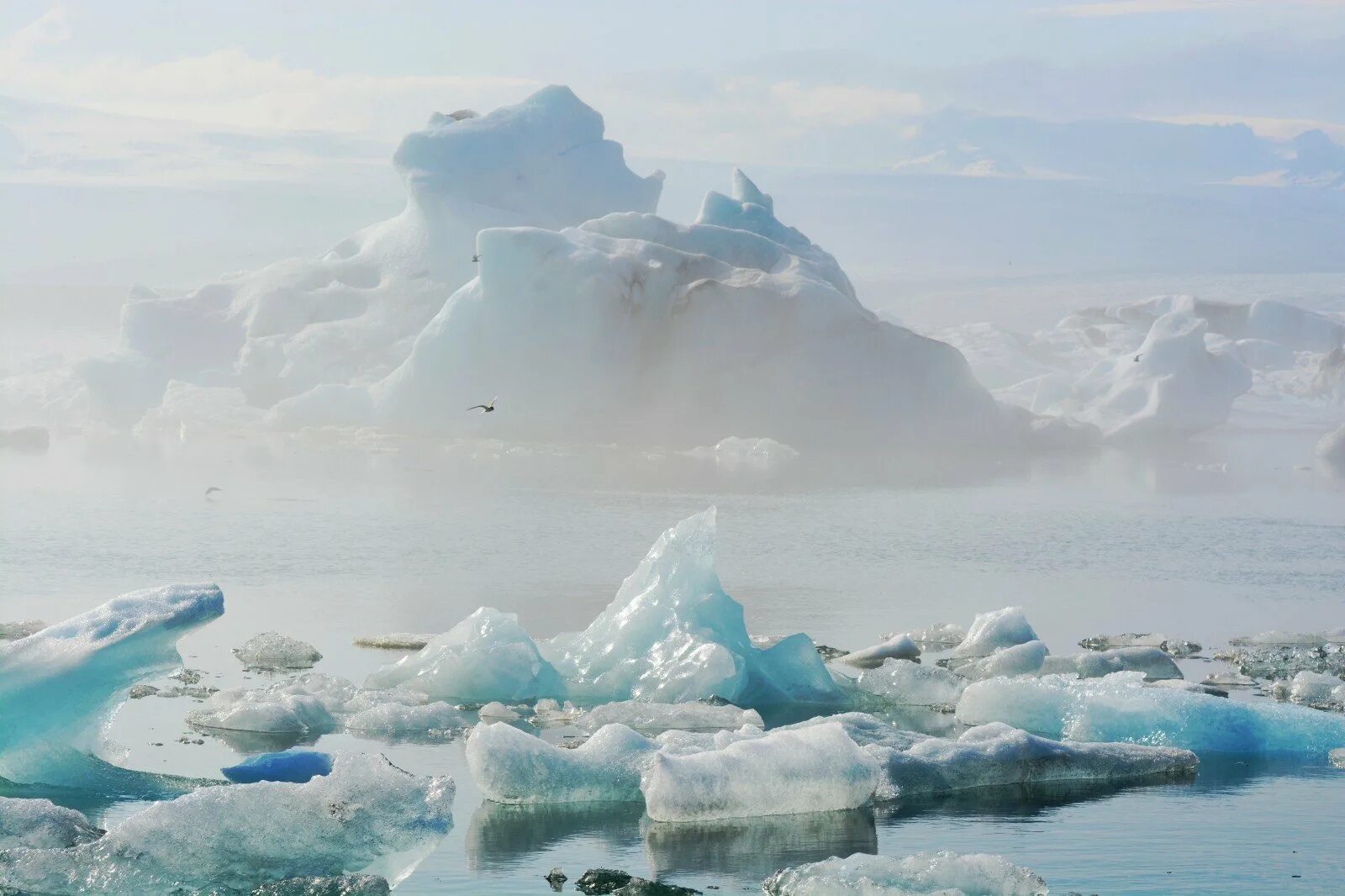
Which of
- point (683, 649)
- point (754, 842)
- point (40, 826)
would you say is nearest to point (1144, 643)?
point (683, 649)

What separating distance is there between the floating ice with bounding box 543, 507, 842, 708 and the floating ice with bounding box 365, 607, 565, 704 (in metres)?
0.31

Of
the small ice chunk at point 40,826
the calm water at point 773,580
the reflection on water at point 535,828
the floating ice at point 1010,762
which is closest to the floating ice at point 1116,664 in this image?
the calm water at point 773,580

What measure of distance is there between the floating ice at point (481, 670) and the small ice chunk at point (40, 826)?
3557 mm

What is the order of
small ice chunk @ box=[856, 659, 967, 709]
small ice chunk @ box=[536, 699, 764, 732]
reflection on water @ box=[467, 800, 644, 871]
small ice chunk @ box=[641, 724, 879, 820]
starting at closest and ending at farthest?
1. reflection on water @ box=[467, 800, 644, 871]
2. small ice chunk @ box=[641, 724, 879, 820]
3. small ice chunk @ box=[536, 699, 764, 732]
4. small ice chunk @ box=[856, 659, 967, 709]

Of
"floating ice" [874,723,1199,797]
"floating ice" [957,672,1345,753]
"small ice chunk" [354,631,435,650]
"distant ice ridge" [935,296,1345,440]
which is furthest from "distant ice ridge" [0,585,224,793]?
"distant ice ridge" [935,296,1345,440]

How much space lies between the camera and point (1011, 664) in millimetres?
11172

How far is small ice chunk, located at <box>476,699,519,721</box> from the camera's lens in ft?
30.4

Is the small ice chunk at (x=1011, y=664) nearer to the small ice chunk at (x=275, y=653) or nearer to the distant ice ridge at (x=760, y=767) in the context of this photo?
the distant ice ridge at (x=760, y=767)

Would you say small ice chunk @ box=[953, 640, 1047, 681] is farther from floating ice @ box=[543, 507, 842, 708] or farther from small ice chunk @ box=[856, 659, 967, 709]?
floating ice @ box=[543, 507, 842, 708]

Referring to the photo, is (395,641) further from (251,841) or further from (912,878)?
(912,878)

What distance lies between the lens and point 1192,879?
257 inches

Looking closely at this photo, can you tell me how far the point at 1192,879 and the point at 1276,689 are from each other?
443cm

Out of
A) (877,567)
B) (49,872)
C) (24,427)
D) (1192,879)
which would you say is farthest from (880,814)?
(24,427)

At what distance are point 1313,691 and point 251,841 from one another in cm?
711
